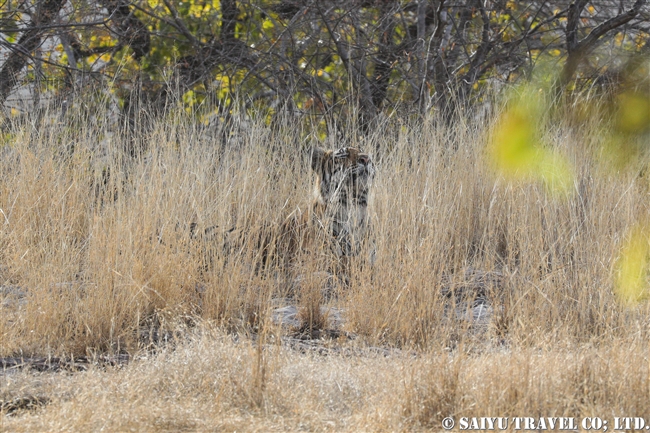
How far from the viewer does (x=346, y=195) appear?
5145mm

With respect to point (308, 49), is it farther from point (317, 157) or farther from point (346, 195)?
point (346, 195)

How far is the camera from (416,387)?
3.10 meters

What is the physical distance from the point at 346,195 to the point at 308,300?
0.88m

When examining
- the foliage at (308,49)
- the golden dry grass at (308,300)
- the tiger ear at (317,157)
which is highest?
the foliage at (308,49)

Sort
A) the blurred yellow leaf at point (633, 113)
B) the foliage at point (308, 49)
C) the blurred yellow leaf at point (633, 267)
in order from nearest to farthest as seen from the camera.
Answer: the blurred yellow leaf at point (633, 267) < the blurred yellow leaf at point (633, 113) < the foliage at point (308, 49)

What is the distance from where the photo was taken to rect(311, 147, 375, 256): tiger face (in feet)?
16.7

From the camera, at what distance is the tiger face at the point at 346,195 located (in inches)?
200

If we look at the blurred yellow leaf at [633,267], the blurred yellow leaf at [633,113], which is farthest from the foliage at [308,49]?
the blurred yellow leaf at [633,267]

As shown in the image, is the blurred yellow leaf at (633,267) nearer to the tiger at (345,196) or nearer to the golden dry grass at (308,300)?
the golden dry grass at (308,300)

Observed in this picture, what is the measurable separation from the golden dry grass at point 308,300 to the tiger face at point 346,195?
0.52ft

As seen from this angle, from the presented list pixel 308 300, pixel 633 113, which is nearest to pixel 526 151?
pixel 633 113

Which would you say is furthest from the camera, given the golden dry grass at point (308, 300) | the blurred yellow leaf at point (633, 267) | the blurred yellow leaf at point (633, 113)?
the blurred yellow leaf at point (633, 113)

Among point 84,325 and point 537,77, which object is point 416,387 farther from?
point 537,77

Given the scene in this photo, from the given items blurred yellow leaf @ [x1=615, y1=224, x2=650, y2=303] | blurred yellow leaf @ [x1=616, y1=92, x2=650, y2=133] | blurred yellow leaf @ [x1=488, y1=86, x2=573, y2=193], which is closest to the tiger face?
blurred yellow leaf @ [x1=488, y1=86, x2=573, y2=193]
